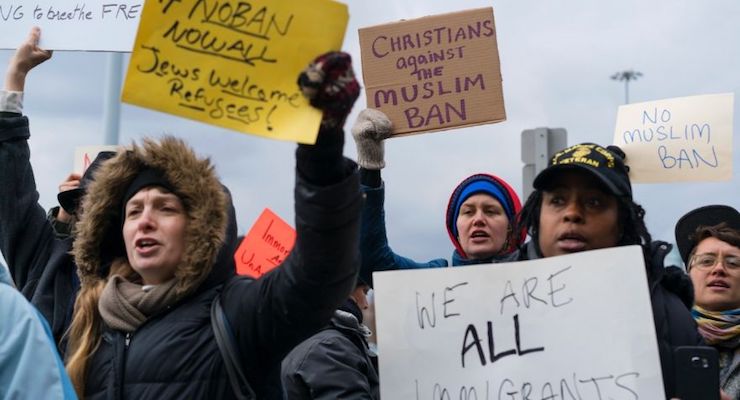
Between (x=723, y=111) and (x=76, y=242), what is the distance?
2.80 metres

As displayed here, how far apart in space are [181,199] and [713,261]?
231cm

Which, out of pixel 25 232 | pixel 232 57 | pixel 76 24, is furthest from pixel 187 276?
pixel 76 24

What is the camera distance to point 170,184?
2.85 metres

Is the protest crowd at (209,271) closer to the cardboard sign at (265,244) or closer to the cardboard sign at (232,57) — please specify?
the cardboard sign at (232,57)

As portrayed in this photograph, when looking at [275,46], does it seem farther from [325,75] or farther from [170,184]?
[170,184]

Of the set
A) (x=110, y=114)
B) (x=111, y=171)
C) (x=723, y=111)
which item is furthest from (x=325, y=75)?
(x=110, y=114)

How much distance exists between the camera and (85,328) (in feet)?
9.22

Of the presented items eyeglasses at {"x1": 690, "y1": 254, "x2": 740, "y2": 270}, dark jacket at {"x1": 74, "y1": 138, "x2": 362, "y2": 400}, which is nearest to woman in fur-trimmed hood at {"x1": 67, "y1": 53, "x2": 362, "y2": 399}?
dark jacket at {"x1": 74, "y1": 138, "x2": 362, "y2": 400}

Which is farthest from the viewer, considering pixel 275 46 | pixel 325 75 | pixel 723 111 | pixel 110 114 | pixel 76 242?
pixel 110 114

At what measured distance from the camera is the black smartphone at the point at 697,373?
2.34m

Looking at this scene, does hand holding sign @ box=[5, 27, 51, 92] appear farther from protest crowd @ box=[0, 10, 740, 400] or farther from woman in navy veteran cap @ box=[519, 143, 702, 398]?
woman in navy veteran cap @ box=[519, 143, 702, 398]

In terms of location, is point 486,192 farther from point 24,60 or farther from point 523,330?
point 24,60

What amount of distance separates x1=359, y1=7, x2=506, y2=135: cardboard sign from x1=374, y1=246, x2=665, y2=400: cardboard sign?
108 cm

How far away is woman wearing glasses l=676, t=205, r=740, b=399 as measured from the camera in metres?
3.78
